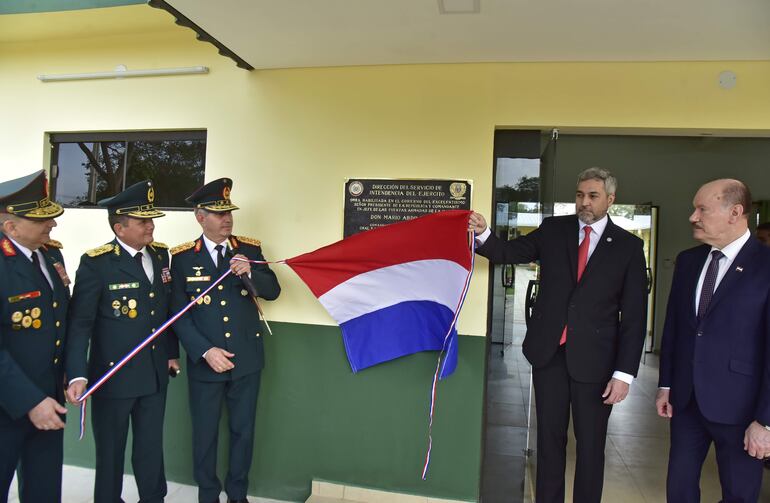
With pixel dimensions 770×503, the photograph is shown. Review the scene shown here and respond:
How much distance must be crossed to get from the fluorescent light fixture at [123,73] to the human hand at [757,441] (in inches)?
135

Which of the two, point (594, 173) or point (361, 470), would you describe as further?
point (361, 470)

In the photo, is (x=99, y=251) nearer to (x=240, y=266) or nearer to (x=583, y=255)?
(x=240, y=266)

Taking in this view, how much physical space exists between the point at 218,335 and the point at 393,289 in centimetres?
99

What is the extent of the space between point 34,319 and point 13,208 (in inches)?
18.4

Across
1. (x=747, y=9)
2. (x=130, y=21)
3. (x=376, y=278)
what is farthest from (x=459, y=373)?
(x=130, y=21)

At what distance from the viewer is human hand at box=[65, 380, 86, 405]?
2.11 meters

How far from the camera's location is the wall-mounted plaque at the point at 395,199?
2.82m

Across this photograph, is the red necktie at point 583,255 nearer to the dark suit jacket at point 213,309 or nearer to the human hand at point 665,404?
the human hand at point 665,404

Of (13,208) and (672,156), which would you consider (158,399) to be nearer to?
(13,208)

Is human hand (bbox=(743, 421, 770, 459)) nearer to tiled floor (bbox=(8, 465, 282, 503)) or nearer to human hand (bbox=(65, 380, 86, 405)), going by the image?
tiled floor (bbox=(8, 465, 282, 503))

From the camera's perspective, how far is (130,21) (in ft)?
10.8

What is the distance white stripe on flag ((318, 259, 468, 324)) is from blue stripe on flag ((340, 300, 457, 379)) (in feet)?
0.13

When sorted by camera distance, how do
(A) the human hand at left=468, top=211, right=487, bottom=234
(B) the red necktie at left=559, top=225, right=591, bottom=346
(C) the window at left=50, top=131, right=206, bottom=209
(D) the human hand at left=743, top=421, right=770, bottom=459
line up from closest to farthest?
(D) the human hand at left=743, top=421, right=770, bottom=459 < (B) the red necktie at left=559, top=225, right=591, bottom=346 < (A) the human hand at left=468, top=211, right=487, bottom=234 < (C) the window at left=50, top=131, right=206, bottom=209

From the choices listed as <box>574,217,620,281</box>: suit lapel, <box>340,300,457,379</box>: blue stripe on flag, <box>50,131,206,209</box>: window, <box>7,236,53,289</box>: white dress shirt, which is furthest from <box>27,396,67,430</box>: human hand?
<box>574,217,620,281</box>: suit lapel
